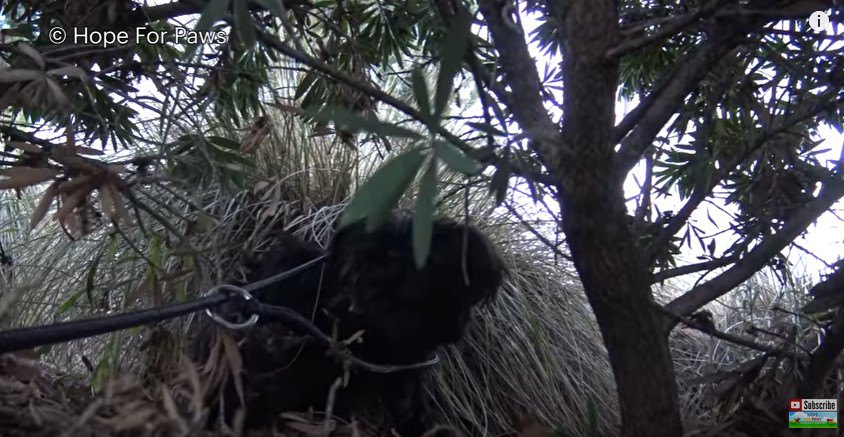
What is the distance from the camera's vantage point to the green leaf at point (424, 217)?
986 millimetres

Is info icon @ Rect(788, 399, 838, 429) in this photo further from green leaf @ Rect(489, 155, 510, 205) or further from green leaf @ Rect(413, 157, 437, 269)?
green leaf @ Rect(413, 157, 437, 269)

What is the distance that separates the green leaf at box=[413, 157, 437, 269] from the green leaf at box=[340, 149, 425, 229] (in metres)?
0.03

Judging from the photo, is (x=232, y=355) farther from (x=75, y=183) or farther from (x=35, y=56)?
(x=35, y=56)

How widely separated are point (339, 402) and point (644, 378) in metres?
1.05

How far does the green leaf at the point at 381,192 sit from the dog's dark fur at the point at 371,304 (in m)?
0.98

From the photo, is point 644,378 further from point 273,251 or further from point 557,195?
point 273,251

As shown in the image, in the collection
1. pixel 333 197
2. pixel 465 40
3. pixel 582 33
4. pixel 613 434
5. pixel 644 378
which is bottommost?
pixel 613 434

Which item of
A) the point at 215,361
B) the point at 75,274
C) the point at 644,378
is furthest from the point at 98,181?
the point at 75,274

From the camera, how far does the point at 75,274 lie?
362 centimetres

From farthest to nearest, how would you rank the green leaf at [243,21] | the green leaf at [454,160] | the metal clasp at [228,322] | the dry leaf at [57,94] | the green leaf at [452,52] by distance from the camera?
1. the dry leaf at [57,94]
2. the metal clasp at [228,322]
3. the green leaf at [243,21]
4. the green leaf at [452,52]
5. the green leaf at [454,160]

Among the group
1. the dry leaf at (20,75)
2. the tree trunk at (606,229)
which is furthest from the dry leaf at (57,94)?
the tree trunk at (606,229)

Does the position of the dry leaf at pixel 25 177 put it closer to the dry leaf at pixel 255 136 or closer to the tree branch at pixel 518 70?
the dry leaf at pixel 255 136

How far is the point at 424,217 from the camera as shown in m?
1.00

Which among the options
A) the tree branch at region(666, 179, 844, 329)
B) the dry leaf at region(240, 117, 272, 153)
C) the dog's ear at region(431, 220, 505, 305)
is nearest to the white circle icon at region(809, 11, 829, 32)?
the tree branch at region(666, 179, 844, 329)
